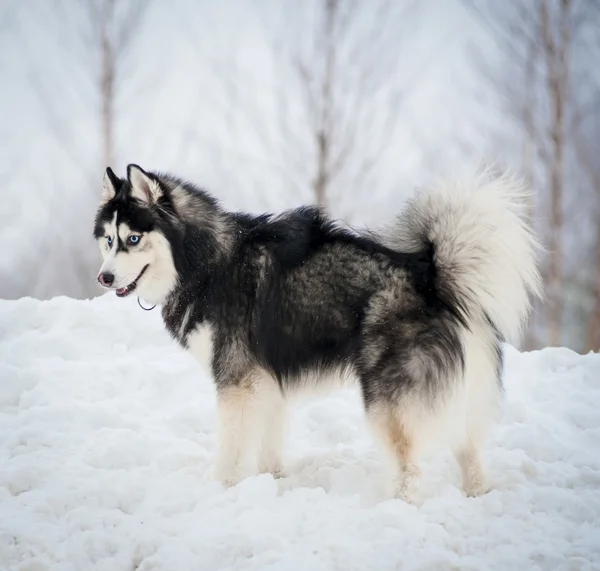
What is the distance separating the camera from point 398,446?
11.2 feet

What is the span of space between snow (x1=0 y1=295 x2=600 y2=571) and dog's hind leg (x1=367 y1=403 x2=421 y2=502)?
5.8 inches

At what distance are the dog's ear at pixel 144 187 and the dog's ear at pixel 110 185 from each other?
19cm

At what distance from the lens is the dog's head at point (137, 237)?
3963mm

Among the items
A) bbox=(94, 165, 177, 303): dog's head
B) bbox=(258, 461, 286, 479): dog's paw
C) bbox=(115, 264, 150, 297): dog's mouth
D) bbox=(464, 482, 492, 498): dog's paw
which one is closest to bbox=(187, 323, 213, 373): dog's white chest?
bbox=(94, 165, 177, 303): dog's head

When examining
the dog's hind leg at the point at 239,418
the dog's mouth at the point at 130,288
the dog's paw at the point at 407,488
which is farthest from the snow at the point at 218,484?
the dog's mouth at the point at 130,288

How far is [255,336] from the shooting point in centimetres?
392

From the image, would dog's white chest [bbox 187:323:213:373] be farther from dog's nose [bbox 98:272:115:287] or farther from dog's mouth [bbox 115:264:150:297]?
dog's nose [bbox 98:272:115:287]

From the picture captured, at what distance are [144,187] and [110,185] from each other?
13.3 inches

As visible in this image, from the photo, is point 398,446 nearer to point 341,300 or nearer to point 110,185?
point 341,300

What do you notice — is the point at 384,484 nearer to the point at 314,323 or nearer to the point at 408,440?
the point at 408,440

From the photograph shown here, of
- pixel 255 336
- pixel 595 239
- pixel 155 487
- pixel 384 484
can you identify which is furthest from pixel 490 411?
pixel 595 239

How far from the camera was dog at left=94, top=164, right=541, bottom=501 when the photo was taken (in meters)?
3.43

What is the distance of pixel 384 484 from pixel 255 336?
1.25 m

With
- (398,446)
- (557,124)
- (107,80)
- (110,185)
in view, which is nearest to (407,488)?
(398,446)
